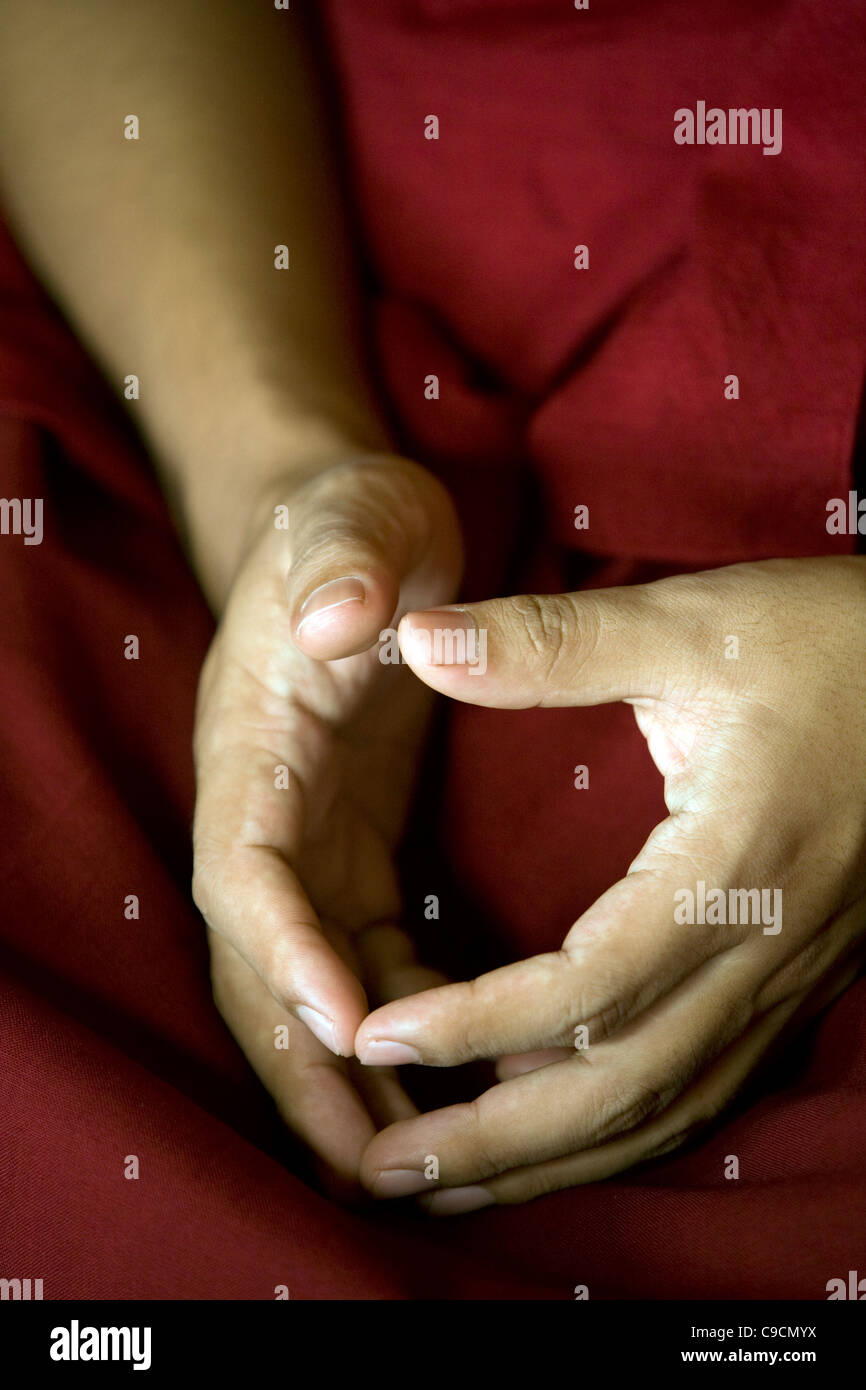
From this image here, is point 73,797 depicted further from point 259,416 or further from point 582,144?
point 582,144

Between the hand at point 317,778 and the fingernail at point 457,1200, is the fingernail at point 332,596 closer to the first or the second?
the hand at point 317,778

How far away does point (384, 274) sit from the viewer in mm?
847

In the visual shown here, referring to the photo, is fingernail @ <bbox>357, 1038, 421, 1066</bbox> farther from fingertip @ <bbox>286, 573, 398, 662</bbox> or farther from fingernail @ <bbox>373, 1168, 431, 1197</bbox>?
fingertip @ <bbox>286, 573, 398, 662</bbox>

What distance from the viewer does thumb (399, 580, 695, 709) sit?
515 mm

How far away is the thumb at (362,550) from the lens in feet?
1.78

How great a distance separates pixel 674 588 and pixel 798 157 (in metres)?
0.29

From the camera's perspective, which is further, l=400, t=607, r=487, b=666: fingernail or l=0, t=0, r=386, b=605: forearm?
l=0, t=0, r=386, b=605: forearm

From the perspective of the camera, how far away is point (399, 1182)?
0.55 meters

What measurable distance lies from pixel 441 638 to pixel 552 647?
6cm

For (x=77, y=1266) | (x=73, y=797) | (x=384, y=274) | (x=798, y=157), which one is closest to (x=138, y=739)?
(x=73, y=797)

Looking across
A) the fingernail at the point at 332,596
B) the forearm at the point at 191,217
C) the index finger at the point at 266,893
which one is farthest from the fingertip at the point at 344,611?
the forearm at the point at 191,217

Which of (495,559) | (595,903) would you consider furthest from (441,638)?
(495,559)
